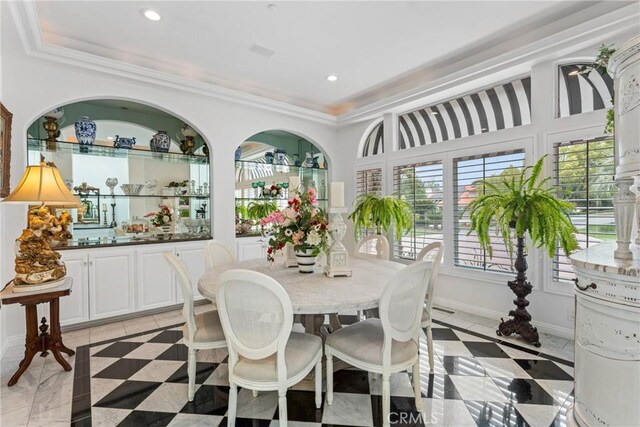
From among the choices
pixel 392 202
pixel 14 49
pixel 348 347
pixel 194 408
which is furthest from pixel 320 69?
pixel 194 408

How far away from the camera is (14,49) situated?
282 centimetres

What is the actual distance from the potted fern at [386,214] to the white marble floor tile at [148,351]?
9.33ft

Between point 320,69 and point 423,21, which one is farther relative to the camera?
point 320,69

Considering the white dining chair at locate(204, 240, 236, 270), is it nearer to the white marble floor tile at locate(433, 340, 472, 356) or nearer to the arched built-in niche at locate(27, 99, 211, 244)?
the arched built-in niche at locate(27, 99, 211, 244)

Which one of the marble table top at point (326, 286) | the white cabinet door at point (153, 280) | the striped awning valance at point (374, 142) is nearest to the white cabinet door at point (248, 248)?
the white cabinet door at point (153, 280)

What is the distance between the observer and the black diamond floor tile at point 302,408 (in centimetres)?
193

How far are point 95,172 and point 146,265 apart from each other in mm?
1342

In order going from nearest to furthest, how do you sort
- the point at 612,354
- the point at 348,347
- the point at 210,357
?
the point at 612,354 → the point at 348,347 → the point at 210,357

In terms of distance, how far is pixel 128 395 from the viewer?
2.19 metres

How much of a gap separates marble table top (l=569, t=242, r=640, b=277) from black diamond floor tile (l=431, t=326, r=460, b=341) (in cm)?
161

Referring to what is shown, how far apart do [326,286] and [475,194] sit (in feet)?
8.30

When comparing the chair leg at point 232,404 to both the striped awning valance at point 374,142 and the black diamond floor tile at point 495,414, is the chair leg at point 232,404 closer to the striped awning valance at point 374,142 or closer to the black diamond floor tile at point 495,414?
the black diamond floor tile at point 495,414

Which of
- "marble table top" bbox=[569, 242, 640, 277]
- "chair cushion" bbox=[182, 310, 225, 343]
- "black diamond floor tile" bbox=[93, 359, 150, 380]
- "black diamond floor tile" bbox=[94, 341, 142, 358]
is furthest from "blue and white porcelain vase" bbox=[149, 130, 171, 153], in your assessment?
"marble table top" bbox=[569, 242, 640, 277]

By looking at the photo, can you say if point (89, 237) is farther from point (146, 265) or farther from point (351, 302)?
point (351, 302)
